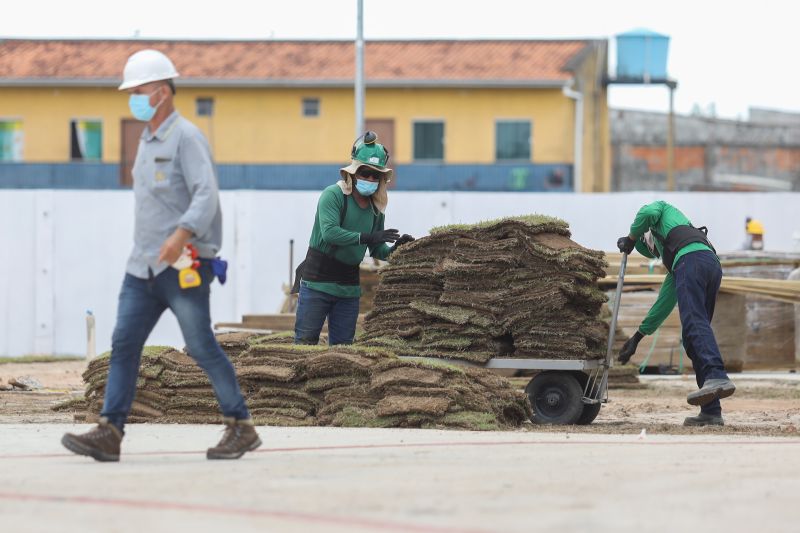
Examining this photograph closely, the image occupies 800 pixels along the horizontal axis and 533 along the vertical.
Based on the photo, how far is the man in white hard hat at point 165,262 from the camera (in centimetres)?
785

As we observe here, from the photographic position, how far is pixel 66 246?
2331 centimetres

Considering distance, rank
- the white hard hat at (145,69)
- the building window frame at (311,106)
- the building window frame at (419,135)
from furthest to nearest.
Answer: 1. the building window frame at (311,106)
2. the building window frame at (419,135)
3. the white hard hat at (145,69)

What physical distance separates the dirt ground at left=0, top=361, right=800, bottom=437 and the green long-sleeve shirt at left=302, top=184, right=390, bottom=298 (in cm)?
168

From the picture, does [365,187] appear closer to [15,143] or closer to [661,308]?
[661,308]

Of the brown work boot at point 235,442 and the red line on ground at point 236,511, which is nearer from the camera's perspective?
the red line on ground at point 236,511

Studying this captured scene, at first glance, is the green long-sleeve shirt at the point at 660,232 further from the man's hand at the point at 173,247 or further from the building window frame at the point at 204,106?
the building window frame at the point at 204,106

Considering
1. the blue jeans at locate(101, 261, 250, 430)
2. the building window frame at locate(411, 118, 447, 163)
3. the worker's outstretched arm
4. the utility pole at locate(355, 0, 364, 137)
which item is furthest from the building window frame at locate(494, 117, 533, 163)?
the blue jeans at locate(101, 261, 250, 430)

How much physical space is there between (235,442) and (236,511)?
6.05ft

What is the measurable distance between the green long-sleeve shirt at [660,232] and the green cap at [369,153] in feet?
6.03

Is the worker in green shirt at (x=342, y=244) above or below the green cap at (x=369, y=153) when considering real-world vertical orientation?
below

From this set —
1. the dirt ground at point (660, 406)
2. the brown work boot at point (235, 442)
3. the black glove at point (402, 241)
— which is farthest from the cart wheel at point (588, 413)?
the brown work boot at point (235, 442)

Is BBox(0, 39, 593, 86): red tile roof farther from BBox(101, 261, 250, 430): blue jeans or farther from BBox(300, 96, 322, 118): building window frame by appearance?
BBox(101, 261, 250, 430): blue jeans

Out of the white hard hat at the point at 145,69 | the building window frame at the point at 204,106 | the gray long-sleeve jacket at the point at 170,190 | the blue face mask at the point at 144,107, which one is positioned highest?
the building window frame at the point at 204,106

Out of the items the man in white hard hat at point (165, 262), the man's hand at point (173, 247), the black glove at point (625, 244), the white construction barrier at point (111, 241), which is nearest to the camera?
the man's hand at point (173, 247)
